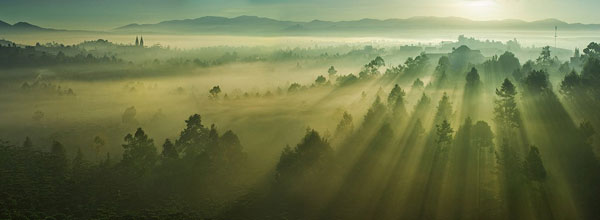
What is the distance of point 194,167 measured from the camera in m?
104

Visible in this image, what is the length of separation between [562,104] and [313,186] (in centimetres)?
9519

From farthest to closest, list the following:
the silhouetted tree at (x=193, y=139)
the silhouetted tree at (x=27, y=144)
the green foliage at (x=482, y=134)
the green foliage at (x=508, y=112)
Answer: the silhouetted tree at (x=27, y=144)
the green foliage at (x=508, y=112)
the silhouetted tree at (x=193, y=139)
the green foliage at (x=482, y=134)

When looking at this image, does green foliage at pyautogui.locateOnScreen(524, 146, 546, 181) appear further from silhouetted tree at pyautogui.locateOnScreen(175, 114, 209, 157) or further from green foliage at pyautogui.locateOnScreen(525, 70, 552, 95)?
silhouetted tree at pyautogui.locateOnScreen(175, 114, 209, 157)

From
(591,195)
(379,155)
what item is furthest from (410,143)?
(591,195)

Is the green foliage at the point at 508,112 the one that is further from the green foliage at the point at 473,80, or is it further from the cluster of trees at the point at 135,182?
the cluster of trees at the point at 135,182

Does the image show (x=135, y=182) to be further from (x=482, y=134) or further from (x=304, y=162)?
(x=482, y=134)

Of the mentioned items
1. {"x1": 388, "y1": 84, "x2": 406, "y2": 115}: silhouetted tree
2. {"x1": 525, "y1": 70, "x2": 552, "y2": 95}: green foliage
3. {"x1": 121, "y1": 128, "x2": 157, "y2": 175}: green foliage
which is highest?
{"x1": 525, "y1": 70, "x2": 552, "y2": 95}: green foliage

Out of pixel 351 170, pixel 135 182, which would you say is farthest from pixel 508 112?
pixel 135 182

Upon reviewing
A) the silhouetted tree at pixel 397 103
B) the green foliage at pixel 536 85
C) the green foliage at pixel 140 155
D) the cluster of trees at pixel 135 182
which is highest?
the green foliage at pixel 536 85

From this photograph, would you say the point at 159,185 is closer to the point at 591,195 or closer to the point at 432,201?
the point at 432,201

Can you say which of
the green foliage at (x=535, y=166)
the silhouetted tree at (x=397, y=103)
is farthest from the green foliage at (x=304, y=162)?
the green foliage at (x=535, y=166)

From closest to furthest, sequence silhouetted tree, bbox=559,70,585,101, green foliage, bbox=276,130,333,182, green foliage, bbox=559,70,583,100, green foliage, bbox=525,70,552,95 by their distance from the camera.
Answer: green foliage, bbox=276,130,333,182 → silhouetted tree, bbox=559,70,585,101 → green foliage, bbox=559,70,583,100 → green foliage, bbox=525,70,552,95

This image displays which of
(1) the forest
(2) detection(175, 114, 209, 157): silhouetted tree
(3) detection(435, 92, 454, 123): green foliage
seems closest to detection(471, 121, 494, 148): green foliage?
(1) the forest

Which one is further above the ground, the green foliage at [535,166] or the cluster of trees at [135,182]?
the green foliage at [535,166]
